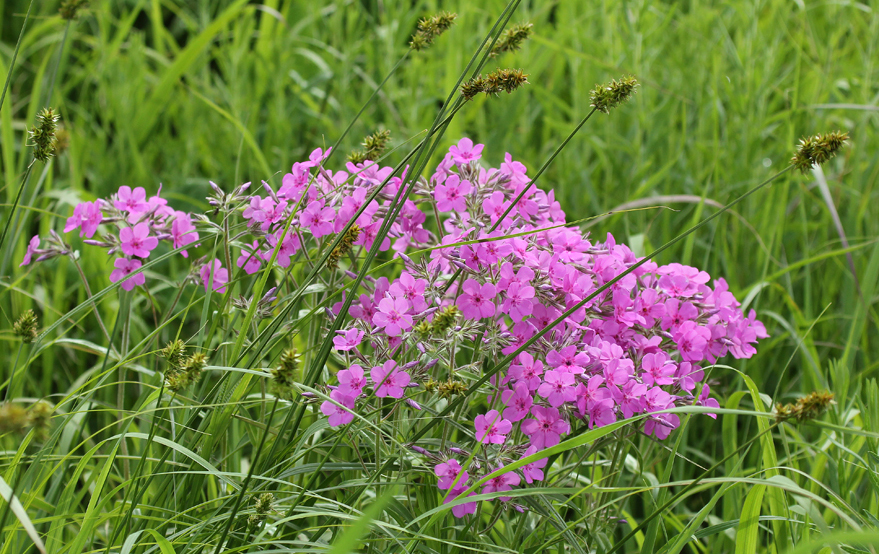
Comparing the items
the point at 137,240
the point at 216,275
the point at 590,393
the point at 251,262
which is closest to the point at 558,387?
the point at 590,393

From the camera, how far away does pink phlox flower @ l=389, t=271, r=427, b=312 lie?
4.25 feet

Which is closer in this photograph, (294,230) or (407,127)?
(294,230)

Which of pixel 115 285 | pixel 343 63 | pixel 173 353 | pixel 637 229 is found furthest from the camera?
pixel 343 63

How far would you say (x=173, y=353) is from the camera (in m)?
1.15

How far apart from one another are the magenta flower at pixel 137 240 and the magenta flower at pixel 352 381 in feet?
1.92

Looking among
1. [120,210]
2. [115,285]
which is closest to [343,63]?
[120,210]

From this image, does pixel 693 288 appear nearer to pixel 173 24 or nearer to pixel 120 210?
pixel 120 210

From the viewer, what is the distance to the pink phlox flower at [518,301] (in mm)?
1300

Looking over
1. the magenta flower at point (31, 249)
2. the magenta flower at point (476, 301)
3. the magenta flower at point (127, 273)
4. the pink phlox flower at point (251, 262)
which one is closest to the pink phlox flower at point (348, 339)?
the magenta flower at point (476, 301)

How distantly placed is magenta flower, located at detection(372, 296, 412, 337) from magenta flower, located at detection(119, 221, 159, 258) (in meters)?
0.58

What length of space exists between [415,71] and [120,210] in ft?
6.43

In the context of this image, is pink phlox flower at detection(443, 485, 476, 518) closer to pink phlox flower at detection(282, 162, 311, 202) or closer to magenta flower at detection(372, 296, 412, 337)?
magenta flower at detection(372, 296, 412, 337)

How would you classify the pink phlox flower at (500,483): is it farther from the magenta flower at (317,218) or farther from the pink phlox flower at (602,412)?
the magenta flower at (317,218)

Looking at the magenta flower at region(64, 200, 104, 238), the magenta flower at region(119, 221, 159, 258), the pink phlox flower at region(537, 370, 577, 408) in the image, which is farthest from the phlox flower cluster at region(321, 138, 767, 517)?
the magenta flower at region(64, 200, 104, 238)
